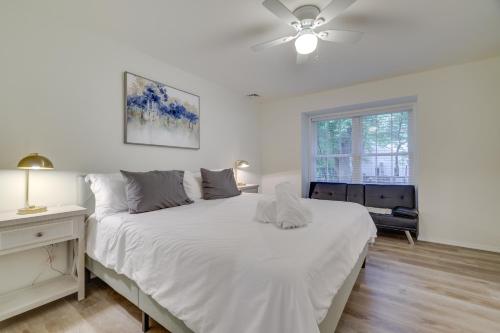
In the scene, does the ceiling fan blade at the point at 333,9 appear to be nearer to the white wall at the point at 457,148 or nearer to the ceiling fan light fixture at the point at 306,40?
the ceiling fan light fixture at the point at 306,40

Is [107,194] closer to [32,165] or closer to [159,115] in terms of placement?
[32,165]

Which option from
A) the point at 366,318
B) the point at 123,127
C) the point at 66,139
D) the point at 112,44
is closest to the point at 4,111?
the point at 66,139

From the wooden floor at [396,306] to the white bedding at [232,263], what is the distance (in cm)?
39

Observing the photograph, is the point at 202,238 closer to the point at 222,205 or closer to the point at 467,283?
the point at 222,205

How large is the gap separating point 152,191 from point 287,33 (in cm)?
209

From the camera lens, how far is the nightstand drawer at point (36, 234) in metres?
1.54

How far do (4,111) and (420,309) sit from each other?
3635mm

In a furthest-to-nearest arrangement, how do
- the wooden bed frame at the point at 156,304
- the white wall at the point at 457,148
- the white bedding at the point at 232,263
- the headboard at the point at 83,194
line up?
the white wall at the point at 457,148 → the headboard at the point at 83,194 → the wooden bed frame at the point at 156,304 → the white bedding at the point at 232,263

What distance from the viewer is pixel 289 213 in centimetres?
156

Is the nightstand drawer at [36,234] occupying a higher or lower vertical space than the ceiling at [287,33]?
lower

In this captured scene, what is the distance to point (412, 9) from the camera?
6.46ft

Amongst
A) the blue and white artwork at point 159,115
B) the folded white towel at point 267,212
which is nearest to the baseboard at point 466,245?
the folded white towel at point 267,212

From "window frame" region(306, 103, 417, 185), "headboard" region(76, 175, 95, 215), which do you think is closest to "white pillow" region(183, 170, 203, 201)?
"headboard" region(76, 175, 95, 215)

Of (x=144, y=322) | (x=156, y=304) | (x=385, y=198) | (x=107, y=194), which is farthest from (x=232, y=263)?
(x=385, y=198)
